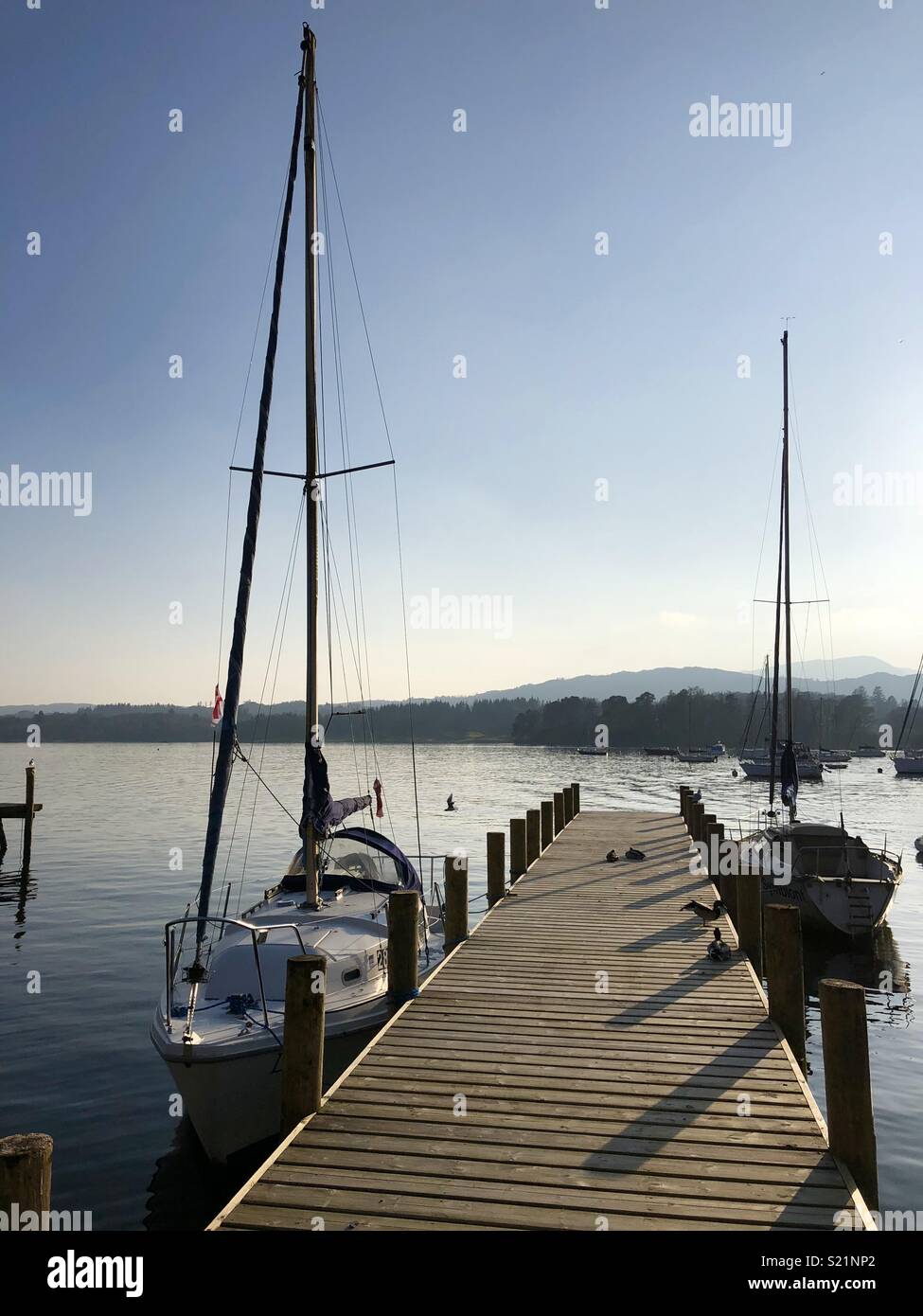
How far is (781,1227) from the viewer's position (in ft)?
17.5

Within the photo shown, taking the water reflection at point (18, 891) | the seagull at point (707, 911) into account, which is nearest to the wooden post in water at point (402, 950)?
the seagull at point (707, 911)

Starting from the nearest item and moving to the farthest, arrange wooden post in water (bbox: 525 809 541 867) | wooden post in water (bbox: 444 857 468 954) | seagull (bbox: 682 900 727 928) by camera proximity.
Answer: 1. wooden post in water (bbox: 444 857 468 954)
2. seagull (bbox: 682 900 727 928)
3. wooden post in water (bbox: 525 809 541 867)

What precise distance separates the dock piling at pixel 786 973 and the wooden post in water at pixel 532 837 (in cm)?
1092

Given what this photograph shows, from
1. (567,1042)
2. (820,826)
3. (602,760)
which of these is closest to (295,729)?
(602,760)

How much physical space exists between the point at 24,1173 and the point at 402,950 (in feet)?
20.9

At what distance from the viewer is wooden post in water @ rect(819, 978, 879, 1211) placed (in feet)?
20.3

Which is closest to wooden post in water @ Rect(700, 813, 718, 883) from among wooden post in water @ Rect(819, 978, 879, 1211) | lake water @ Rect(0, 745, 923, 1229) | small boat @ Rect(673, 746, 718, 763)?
lake water @ Rect(0, 745, 923, 1229)

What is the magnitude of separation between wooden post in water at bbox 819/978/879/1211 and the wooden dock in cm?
21

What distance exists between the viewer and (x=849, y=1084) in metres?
6.42

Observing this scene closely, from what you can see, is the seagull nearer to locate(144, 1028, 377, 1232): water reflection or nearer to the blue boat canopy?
the blue boat canopy

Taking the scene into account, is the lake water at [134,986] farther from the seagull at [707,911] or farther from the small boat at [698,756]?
the small boat at [698,756]

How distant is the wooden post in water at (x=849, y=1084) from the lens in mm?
6191

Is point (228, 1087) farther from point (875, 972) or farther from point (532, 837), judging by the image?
point (875, 972)

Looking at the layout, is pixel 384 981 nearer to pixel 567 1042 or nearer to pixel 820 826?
pixel 567 1042
